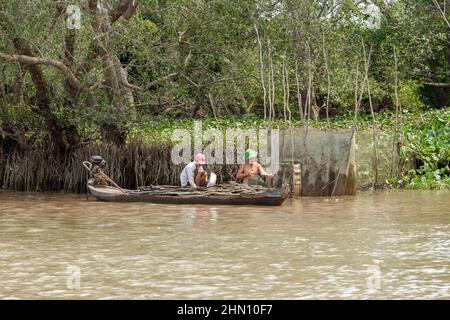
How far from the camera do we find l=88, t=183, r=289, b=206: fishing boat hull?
47.8 ft

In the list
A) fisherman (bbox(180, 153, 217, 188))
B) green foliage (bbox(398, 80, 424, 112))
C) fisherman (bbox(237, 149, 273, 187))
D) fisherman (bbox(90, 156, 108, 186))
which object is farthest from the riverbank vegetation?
green foliage (bbox(398, 80, 424, 112))

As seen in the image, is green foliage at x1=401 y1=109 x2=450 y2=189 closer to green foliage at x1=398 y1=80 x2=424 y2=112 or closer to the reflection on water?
the reflection on water

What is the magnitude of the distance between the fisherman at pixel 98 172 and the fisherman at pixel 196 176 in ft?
4.46

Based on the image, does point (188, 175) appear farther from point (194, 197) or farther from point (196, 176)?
point (194, 197)

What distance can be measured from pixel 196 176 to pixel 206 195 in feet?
3.66

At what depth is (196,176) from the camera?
52.1 feet

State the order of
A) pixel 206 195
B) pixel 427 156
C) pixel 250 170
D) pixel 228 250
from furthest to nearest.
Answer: pixel 427 156
pixel 250 170
pixel 206 195
pixel 228 250

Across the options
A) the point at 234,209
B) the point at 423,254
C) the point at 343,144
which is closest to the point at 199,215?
the point at 234,209

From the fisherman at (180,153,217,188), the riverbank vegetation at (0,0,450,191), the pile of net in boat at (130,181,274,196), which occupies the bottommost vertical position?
the pile of net in boat at (130,181,274,196)

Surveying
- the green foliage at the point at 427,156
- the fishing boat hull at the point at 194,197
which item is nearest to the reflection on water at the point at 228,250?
the fishing boat hull at the point at 194,197

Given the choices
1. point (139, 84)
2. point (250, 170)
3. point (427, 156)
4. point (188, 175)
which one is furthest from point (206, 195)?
point (427, 156)

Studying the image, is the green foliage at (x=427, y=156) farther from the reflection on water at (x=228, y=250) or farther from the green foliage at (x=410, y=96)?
the green foliage at (x=410, y=96)

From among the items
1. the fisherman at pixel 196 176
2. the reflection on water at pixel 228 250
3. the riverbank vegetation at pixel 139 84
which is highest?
the riverbank vegetation at pixel 139 84

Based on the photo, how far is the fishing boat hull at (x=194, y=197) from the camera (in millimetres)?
14555
